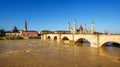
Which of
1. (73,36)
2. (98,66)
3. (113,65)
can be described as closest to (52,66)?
(98,66)

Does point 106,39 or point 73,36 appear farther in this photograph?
point 73,36

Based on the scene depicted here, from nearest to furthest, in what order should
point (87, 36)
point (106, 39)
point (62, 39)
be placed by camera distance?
point (106, 39) < point (87, 36) < point (62, 39)

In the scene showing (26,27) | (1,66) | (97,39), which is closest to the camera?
(1,66)

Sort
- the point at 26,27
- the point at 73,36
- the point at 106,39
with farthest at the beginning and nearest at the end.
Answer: the point at 26,27 → the point at 73,36 → the point at 106,39

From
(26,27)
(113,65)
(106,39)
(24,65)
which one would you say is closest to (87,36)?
(106,39)

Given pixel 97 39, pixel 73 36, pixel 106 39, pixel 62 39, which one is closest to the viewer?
pixel 106 39

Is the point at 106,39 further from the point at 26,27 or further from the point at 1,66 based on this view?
the point at 26,27

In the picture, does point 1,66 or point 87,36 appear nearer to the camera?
point 1,66

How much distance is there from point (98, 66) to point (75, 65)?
2991 millimetres

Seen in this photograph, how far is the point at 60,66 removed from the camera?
18.6m

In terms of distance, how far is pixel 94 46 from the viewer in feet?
120

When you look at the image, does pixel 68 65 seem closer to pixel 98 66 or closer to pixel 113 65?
pixel 98 66

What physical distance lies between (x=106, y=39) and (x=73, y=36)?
18.2 meters

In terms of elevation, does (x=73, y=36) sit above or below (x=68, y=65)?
above
